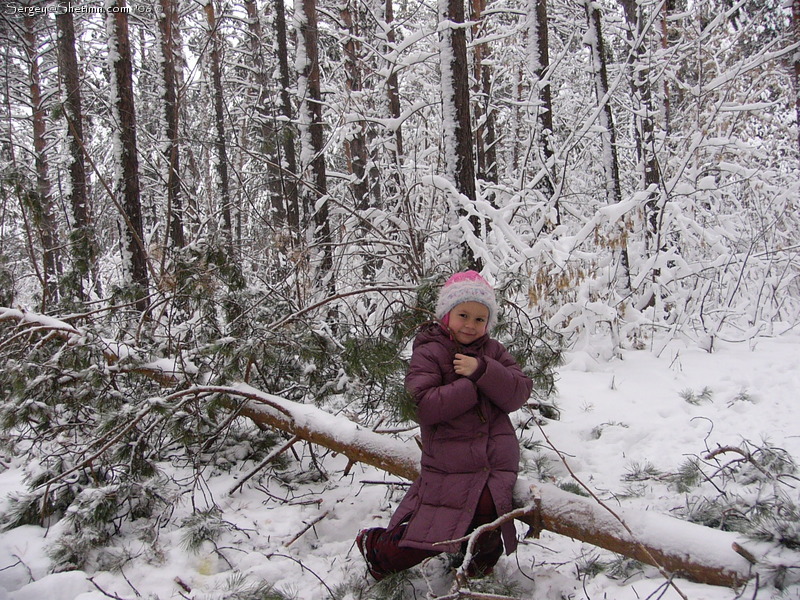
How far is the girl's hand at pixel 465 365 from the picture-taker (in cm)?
247

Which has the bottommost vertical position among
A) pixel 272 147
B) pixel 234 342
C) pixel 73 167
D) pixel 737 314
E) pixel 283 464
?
pixel 283 464

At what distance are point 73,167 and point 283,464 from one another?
7.75 meters

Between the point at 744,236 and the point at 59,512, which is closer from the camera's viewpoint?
the point at 59,512

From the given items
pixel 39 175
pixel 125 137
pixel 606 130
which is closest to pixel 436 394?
pixel 606 130

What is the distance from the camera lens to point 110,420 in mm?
3133

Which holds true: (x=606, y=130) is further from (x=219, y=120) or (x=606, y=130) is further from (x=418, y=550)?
(x=219, y=120)

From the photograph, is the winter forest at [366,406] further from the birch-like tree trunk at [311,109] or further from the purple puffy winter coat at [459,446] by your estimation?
the birch-like tree trunk at [311,109]

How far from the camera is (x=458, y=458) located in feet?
7.98

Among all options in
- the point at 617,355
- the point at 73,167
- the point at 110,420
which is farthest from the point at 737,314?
the point at 73,167

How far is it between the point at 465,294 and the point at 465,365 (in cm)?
37

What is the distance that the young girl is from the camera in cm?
235

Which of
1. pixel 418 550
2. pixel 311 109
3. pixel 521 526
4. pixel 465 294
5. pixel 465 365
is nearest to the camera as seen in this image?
pixel 418 550

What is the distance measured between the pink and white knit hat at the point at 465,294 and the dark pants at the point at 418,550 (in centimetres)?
86

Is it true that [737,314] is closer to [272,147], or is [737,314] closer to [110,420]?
[272,147]
